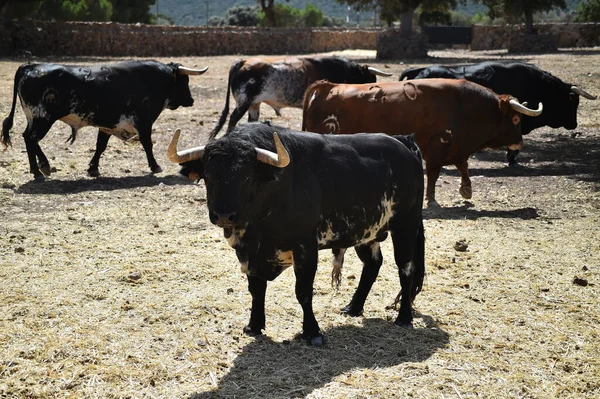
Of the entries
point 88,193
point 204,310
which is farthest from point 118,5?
point 204,310

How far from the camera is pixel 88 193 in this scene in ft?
37.6

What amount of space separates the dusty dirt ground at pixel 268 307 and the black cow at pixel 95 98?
90 cm

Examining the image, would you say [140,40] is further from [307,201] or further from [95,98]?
[307,201]

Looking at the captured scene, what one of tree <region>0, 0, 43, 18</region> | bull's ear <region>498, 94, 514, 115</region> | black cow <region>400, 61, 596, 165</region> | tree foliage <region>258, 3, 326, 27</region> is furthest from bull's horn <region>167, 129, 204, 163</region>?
tree foliage <region>258, 3, 326, 27</region>

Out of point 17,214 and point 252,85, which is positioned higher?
point 252,85

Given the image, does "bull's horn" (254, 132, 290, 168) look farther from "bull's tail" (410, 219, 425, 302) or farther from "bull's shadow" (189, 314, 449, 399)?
"bull's tail" (410, 219, 425, 302)

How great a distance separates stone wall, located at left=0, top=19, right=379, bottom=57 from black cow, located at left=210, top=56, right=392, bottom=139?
2032cm

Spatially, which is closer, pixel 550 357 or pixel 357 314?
pixel 550 357

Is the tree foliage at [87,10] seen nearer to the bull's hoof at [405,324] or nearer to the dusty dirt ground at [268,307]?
the dusty dirt ground at [268,307]

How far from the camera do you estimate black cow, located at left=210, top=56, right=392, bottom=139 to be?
49.8ft

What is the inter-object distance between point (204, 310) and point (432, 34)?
165 ft

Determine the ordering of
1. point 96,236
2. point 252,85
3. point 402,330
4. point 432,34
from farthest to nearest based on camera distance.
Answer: point 432,34, point 252,85, point 96,236, point 402,330

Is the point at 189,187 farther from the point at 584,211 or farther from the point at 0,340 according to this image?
the point at 0,340

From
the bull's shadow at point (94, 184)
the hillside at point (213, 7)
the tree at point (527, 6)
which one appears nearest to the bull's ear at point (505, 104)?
the bull's shadow at point (94, 184)
